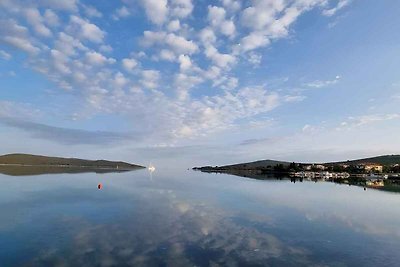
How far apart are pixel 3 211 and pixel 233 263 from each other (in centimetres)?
2318

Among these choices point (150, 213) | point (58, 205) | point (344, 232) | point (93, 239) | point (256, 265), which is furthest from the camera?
point (58, 205)

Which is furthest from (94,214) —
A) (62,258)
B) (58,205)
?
(62,258)

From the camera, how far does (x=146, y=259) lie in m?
17.1

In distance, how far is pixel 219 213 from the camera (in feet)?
109

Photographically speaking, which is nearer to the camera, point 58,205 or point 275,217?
point 275,217

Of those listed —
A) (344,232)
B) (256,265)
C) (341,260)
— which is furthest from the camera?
(344,232)

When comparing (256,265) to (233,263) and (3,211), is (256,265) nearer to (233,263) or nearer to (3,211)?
(233,263)

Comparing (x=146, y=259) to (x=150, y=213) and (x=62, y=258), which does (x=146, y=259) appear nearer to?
(x=62, y=258)

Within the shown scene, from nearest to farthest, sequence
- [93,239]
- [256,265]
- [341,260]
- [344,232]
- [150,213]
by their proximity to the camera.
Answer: [256,265], [341,260], [93,239], [344,232], [150,213]

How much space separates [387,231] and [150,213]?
65.9 feet

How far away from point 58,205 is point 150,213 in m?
10.8

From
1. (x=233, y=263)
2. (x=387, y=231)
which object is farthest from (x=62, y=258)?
(x=387, y=231)

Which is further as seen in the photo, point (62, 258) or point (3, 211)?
point (3, 211)

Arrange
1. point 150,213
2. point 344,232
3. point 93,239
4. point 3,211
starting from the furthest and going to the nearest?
point 150,213 < point 3,211 < point 344,232 < point 93,239
